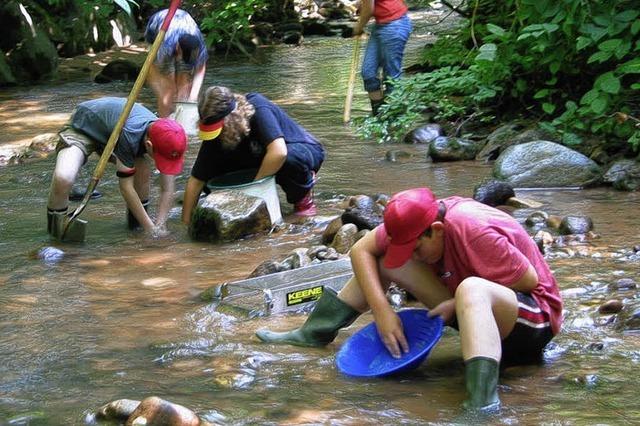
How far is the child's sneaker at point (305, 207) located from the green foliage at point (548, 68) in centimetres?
176

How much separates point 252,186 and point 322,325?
215 cm

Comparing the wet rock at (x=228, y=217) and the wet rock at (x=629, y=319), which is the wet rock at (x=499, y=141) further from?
the wet rock at (x=629, y=319)

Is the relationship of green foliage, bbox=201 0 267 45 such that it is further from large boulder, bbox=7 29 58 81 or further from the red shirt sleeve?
the red shirt sleeve

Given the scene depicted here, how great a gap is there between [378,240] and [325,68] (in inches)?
413

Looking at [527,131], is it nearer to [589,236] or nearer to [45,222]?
[589,236]

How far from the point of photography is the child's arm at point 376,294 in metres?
3.53

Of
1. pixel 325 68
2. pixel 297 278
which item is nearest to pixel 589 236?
pixel 297 278

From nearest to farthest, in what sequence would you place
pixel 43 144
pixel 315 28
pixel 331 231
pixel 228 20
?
pixel 331 231
pixel 43 144
pixel 228 20
pixel 315 28

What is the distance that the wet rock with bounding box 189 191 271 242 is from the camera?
5660 mm

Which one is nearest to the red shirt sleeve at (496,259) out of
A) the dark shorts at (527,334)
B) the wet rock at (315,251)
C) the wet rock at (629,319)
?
the dark shorts at (527,334)

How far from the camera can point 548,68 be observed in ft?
25.0

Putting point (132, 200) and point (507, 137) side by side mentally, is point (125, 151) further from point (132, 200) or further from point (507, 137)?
point (507, 137)

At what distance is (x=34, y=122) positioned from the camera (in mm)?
10258

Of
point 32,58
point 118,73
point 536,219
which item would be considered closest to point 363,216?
point 536,219
